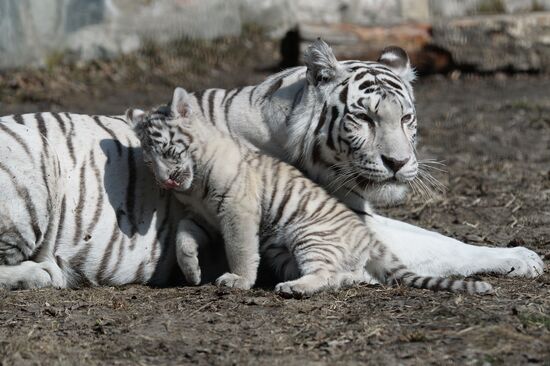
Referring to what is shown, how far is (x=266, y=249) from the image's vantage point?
4.57m

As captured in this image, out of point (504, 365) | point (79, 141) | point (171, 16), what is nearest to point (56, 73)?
point (171, 16)

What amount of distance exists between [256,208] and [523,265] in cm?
128

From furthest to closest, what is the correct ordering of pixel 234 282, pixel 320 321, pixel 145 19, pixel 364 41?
pixel 145 19 → pixel 364 41 → pixel 234 282 → pixel 320 321

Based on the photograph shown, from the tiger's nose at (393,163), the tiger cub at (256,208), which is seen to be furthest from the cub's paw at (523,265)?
the tiger's nose at (393,163)

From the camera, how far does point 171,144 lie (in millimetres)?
4496

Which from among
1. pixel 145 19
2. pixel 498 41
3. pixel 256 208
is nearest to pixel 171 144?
pixel 256 208

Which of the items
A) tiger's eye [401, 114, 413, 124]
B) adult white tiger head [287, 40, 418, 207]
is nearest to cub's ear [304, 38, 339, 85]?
adult white tiger head [287, 40, 418, 207]

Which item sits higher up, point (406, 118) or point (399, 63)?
point (399, 63)

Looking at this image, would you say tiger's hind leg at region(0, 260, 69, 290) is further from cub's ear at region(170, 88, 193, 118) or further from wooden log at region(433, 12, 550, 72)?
wooden log at region(433, 12, 550, 72)

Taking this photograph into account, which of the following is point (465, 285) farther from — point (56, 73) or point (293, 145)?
point (56, 73)

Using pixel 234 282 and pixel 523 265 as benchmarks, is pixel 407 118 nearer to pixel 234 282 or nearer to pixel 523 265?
pixel 523 265

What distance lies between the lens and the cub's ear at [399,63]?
16.4 feet

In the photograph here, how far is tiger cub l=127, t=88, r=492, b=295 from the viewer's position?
4395mm

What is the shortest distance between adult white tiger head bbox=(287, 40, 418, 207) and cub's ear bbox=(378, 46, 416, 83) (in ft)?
0.50
